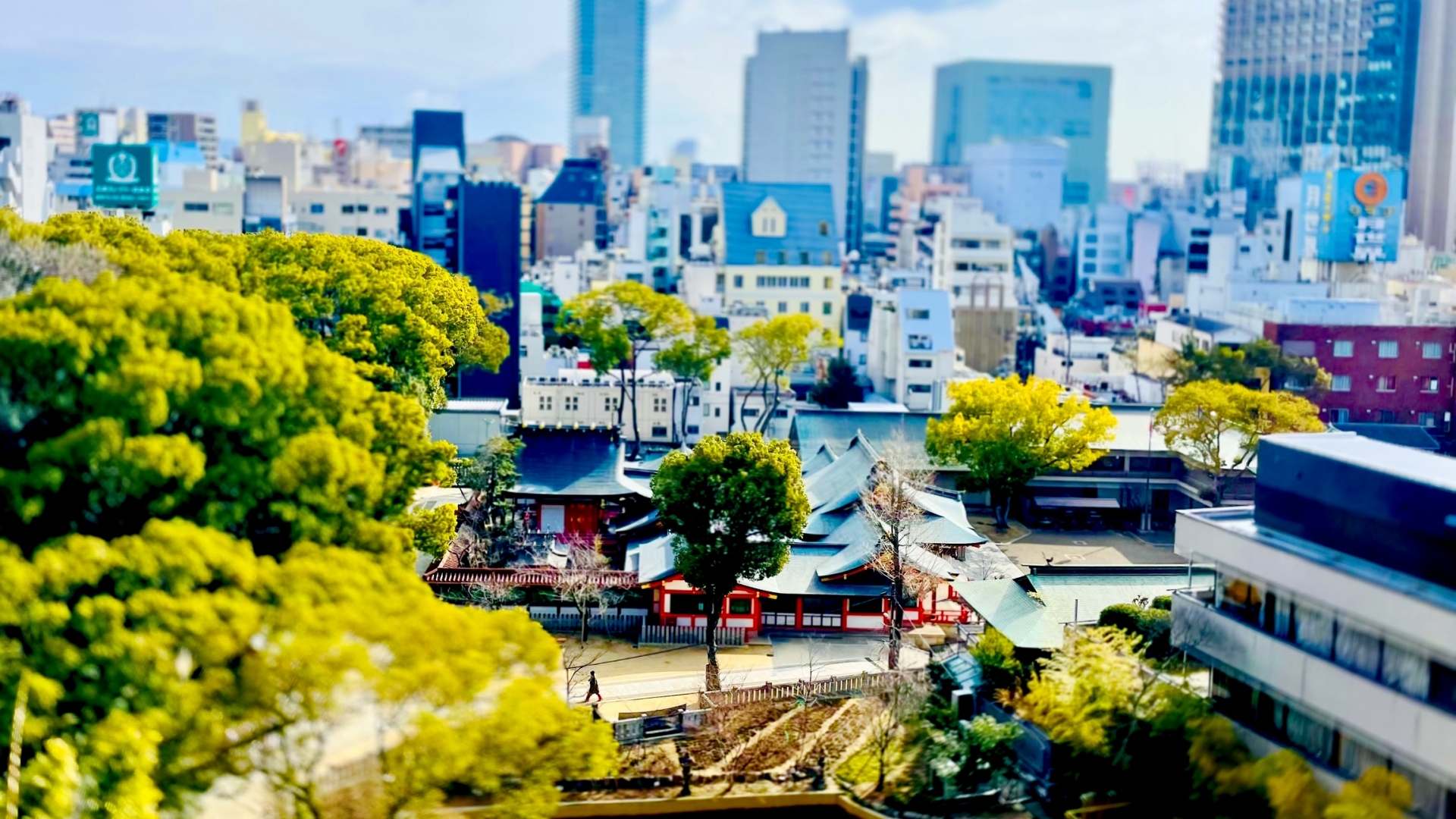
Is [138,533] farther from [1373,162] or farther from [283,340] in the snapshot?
[1373,162]

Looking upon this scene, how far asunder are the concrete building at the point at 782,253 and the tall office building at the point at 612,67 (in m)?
113

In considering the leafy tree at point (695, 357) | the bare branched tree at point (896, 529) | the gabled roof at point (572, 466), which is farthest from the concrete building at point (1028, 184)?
the bare branched tree at point (896, 529)

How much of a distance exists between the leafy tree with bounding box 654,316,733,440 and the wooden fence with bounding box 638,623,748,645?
13540mm

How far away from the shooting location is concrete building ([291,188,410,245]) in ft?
195

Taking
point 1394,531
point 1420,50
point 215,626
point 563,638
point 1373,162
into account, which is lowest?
point 563,638

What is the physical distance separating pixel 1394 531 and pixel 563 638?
461 inches

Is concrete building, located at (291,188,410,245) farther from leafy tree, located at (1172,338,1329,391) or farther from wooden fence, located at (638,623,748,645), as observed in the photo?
wooden fence, located at (638,623,748,645)

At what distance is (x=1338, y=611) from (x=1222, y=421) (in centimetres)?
1524

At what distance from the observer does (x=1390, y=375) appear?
35031mm

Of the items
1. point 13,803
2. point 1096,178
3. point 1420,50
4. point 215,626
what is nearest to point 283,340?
point 215,626

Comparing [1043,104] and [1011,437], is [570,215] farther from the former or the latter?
[1043,104]

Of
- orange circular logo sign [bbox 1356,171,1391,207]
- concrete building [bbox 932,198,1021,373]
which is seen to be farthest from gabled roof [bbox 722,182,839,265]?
orange circular logo sign [bbox 1356,171,1391,207]

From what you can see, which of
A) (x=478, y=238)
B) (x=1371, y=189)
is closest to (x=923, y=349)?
(x=478, y=238)

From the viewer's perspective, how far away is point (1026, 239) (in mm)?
79500
